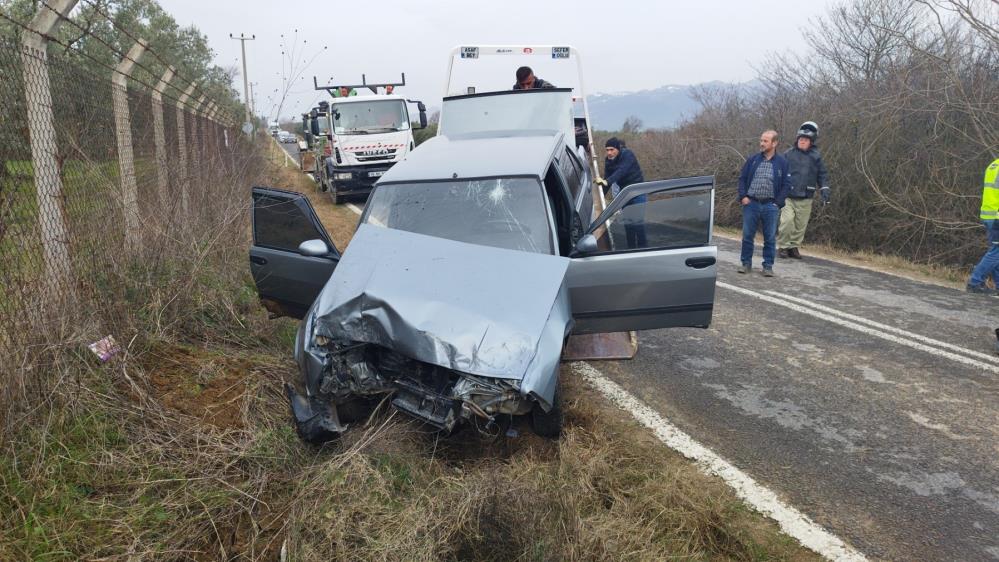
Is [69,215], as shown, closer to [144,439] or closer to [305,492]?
[144,439]

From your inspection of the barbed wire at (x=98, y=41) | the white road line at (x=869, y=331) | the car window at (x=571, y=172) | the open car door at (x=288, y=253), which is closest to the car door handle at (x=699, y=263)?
the car window at (x=571, y=172)

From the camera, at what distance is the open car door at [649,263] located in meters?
4.23

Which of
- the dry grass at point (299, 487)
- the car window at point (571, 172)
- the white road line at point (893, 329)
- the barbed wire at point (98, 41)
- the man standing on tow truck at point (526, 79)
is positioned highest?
the man standing on tow truck at point (526, 79)

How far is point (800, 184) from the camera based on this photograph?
9617 mm

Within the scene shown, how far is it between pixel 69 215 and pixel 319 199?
14431 millimetres

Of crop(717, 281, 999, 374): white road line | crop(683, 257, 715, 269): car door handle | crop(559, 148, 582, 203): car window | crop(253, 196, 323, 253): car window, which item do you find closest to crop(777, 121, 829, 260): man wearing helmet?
crop(717, 281, 999, 374): white road line

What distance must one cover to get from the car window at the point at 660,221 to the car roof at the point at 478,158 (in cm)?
69

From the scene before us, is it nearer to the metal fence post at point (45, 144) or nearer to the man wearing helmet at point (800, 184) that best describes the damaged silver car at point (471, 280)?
the metal fence post at point (45, 144)

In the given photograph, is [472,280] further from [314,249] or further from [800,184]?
[800,184]

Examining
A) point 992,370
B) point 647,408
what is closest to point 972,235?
point 992,370

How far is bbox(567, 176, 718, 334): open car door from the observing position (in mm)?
4227

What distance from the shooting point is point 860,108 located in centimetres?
1156

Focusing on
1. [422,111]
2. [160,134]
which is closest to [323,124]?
[422,111]

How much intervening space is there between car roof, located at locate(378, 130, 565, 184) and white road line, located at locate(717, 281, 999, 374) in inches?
117
